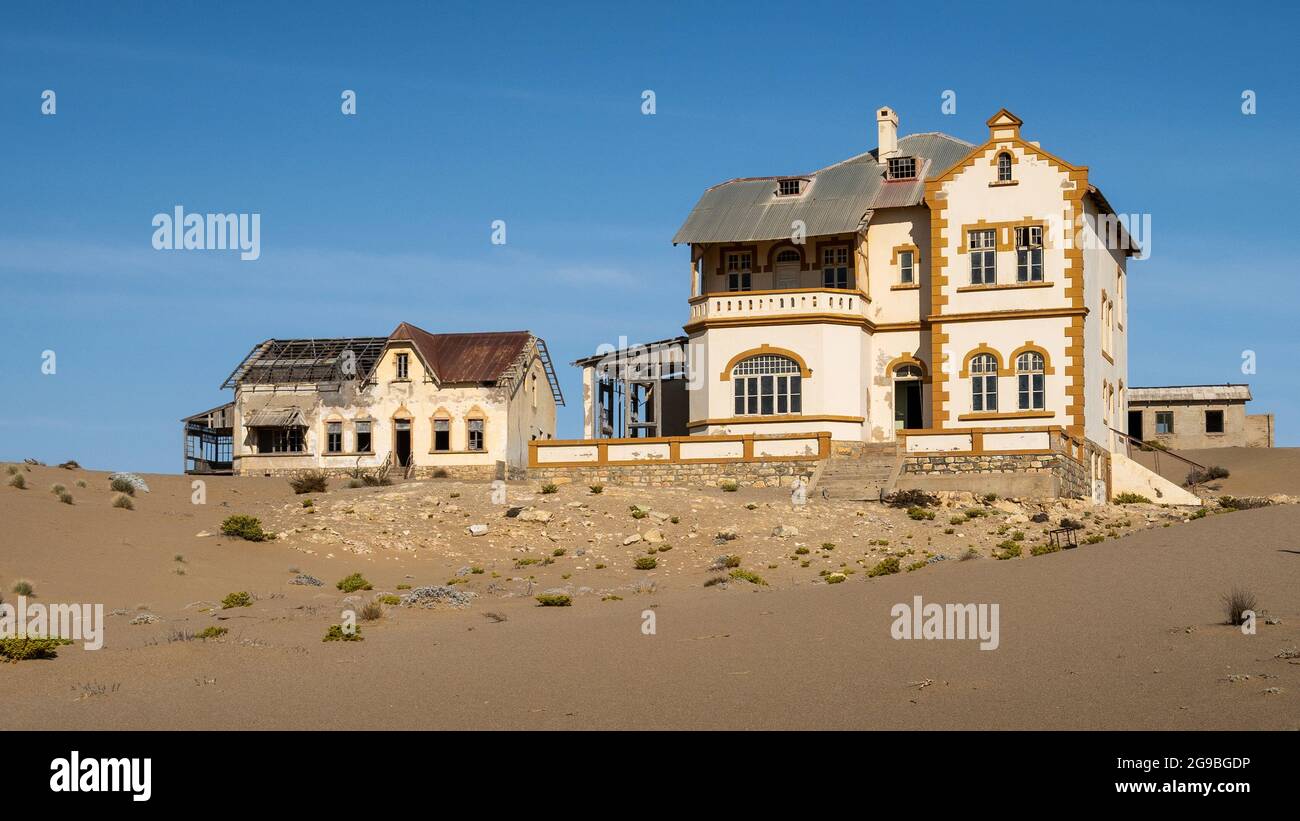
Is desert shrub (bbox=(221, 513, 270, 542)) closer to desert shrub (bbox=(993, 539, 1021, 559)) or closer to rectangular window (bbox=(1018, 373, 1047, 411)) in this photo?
desert shrub (bbox=(993, 539, 1021, 559))

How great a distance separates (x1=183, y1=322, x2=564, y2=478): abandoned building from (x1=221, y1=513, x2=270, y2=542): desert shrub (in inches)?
1073

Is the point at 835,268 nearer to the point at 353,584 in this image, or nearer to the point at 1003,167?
the point at 1003,167

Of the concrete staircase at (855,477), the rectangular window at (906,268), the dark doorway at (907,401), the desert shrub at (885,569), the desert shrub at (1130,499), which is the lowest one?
the desert shrub at (885,569)

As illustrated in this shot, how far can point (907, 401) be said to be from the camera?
4416 centimetres

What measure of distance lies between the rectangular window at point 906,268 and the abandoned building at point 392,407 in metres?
21.3

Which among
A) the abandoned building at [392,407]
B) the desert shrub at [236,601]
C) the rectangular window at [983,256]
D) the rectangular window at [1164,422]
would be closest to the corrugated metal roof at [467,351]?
the abandoned building at [392,407]

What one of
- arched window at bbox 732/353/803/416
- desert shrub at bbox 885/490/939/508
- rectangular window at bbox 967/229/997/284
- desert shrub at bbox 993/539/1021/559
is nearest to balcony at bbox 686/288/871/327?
arched window at bbox 732/353/803/416

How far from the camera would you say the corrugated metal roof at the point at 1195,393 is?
6731 cm

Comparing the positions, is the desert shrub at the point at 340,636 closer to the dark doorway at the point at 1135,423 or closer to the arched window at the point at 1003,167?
the arched window at the point at 1003,167

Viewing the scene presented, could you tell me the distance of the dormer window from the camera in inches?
1783

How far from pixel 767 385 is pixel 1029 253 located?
8869mm

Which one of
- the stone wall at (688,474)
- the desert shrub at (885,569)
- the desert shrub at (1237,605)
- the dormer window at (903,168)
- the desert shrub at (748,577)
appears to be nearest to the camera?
the desert shrub at (1237,605)

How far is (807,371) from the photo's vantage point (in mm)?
42344

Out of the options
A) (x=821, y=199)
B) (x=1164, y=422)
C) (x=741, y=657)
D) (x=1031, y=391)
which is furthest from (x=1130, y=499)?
(x=1164, y=422)
